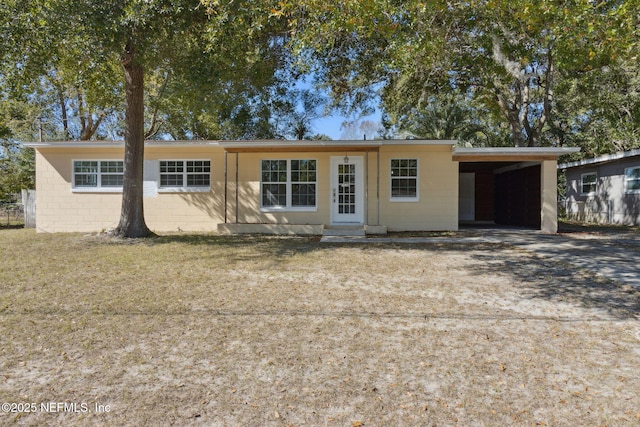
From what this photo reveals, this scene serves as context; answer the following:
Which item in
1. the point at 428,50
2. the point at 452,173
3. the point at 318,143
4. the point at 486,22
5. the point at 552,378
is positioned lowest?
the point at 552,378

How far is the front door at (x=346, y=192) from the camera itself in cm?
1270

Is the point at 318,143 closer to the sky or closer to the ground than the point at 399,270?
closer to the sky

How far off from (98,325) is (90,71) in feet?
28.1

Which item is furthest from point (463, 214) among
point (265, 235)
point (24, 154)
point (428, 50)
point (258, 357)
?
point (24, 154)

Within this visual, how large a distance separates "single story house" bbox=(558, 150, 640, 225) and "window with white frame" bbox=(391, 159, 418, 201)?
9.25m

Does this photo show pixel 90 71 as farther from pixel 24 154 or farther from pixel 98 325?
pixel 24 154

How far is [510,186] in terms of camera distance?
52.3 ft

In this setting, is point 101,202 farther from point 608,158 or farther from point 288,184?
point 608,158

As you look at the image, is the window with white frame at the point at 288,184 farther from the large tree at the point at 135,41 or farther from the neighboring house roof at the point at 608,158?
the neighboring house roof at the point at 608,158

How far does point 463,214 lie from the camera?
17.5 m

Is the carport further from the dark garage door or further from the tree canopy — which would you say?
the tree canopy

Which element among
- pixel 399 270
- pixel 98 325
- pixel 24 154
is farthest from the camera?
pixel 24 154

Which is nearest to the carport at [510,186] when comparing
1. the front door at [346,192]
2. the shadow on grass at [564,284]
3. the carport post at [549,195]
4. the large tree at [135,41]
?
the carport post at [549,195]

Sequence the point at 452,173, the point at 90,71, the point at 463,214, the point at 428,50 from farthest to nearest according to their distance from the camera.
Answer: the point at 463,214 → the point at 452,173 → the point at 90,71 → the point at 428,50
